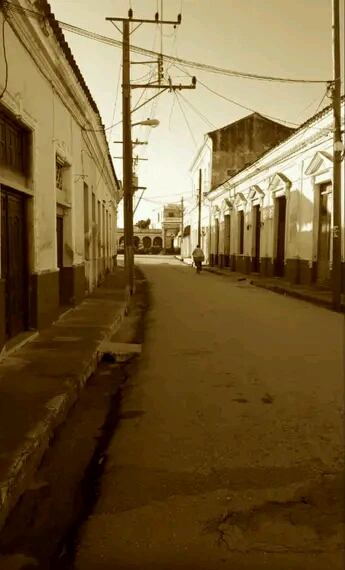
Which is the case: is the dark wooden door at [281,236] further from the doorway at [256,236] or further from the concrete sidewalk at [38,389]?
the concrete sidewalk at [38,389]

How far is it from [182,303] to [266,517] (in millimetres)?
10378

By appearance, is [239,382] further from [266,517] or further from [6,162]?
[6,162]

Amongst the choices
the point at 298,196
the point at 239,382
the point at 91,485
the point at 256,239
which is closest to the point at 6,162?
the point at 239,382

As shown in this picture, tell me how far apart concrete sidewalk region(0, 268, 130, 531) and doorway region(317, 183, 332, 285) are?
10.2 metres

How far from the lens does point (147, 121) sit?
51.5 ft

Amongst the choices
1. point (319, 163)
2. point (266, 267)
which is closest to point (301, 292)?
point (319, 163)

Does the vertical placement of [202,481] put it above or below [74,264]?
below

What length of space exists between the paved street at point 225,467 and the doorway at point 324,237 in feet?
33.9

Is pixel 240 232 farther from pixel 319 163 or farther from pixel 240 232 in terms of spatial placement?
pixel 319 163

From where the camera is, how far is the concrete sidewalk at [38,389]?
315 centimetres

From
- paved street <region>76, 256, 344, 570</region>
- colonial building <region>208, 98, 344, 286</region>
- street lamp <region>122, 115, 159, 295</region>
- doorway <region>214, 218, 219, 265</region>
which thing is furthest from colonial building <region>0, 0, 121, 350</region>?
doorway <region>214, 218, 219, 265</region>

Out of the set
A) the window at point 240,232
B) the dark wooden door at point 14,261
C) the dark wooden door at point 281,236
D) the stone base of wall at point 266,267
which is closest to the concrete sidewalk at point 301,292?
the dark wooden door at point 281,236

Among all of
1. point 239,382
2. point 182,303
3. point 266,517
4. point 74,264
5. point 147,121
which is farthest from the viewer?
point 147,121

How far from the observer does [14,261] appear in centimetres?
662
